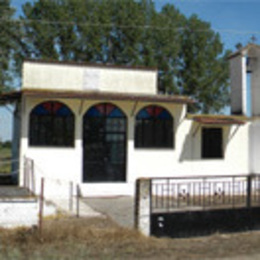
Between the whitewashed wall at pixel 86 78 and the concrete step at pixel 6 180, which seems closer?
the concrete step at pixel 6 180

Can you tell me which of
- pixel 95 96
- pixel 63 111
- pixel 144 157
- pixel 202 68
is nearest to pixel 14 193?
pixel 63 111

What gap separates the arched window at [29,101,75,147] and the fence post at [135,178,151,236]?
5.37m

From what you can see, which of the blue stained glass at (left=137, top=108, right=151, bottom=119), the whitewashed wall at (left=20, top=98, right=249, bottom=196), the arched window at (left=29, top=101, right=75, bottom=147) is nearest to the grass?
the whitewashed wall at (left=20, top=98, right=249, bottom=196)

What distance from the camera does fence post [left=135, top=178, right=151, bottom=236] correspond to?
9211mm

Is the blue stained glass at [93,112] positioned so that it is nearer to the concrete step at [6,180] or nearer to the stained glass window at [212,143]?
the concrete step at [6,180]

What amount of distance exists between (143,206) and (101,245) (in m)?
1.75

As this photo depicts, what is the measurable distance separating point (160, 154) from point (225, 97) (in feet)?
76.4

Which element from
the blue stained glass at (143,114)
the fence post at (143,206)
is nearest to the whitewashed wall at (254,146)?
the blue stained glass at (143,114)

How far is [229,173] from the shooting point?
52.6 feet

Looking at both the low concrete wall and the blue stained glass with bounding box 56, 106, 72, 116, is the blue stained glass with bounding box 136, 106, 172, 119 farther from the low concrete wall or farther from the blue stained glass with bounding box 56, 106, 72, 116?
the low concrete wall

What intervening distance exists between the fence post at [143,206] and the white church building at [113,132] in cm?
500

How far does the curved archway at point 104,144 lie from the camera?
46.7ft

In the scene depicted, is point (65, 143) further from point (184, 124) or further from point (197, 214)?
point (197, 214)

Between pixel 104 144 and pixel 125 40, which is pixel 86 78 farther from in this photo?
pixel 125 40
